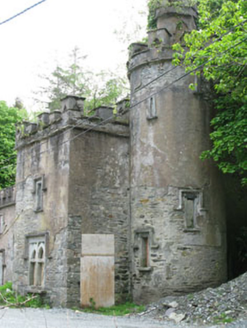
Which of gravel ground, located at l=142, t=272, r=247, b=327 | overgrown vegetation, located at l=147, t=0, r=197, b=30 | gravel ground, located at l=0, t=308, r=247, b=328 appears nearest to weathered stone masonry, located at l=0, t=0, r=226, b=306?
gravel ground, located at l=142, t=272, r=247, b=327

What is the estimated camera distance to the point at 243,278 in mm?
13188

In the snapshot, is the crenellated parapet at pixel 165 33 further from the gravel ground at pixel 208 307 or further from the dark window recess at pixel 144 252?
the gravel ground at pixel 208 307

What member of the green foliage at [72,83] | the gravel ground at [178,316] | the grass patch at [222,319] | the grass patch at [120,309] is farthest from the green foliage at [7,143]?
the grass patch at [222,319]

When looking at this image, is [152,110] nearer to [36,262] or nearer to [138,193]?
[138,193]

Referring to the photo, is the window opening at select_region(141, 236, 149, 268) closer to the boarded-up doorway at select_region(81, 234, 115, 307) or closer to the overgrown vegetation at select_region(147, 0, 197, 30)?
the boarded-up doorway at select_region(81, 234, 115, 307)

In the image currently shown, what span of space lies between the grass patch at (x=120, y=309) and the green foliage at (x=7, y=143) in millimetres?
16303

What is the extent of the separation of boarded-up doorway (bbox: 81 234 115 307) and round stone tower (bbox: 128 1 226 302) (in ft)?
2.60

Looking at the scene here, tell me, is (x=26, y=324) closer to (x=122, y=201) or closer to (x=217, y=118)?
(x=122, y=201)

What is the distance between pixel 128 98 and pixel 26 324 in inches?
356

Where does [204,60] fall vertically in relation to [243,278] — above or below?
above

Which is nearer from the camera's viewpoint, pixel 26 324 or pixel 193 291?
pixel 26 324

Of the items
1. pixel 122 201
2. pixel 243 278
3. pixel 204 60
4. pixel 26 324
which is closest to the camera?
pixel 26 324

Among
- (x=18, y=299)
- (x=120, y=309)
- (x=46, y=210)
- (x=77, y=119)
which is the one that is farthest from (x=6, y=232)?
(x=120, y=309)

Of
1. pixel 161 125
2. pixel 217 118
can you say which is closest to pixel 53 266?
pixel 161 125
